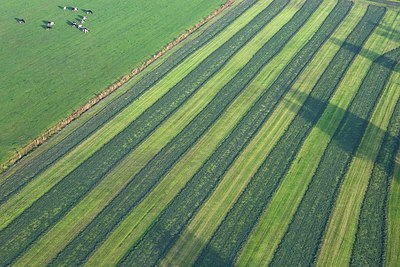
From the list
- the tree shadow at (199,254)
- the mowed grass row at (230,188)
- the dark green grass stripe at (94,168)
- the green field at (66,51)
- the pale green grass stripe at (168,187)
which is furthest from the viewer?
the green field at (66,51)

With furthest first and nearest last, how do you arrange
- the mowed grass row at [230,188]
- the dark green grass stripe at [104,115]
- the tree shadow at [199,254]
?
1. the dark green grass stripe at [104,115]
2. the mowed grass row at [230,188]
3. the tree shadow at [199,254]

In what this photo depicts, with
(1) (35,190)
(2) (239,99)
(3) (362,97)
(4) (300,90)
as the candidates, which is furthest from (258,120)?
(1) (35,190)

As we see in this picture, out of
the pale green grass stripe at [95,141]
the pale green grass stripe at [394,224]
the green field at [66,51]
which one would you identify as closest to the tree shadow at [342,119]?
the pale green grass stripe at [394,224]

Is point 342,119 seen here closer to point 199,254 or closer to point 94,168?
point 199,254

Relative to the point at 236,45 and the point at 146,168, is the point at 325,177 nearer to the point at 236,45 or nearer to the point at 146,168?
the point at 146,168

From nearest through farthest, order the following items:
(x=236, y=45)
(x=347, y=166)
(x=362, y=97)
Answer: (x=347, y=166) < (x=362, y=97) < (x=236, y=45)

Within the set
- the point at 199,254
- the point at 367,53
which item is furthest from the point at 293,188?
the point at 367,53

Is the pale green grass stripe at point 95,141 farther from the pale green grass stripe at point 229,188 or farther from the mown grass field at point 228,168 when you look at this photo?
the pale green grass stripe at point 229,188
